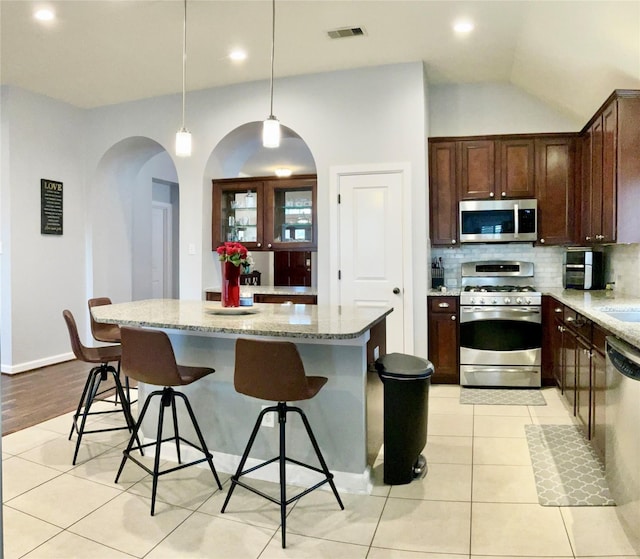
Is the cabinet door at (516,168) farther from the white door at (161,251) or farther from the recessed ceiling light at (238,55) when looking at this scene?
the white door at (161,251)

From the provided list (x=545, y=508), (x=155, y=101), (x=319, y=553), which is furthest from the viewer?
(x=155, y=101)

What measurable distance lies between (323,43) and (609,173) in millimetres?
2445

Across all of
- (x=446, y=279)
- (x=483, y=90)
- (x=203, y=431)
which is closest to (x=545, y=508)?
(x=203, y=431)

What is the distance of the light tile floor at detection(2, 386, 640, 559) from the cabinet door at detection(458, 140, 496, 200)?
259cm

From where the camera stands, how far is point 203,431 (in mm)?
2988

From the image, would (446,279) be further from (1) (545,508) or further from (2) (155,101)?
(2) (155,101)

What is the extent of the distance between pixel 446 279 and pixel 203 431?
3132mm

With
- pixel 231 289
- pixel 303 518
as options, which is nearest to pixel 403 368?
pixel 303 518

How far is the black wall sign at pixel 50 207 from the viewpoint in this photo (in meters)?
5.36

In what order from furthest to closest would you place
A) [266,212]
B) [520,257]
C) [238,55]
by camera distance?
[266,212] → [520,257] → [238,55]

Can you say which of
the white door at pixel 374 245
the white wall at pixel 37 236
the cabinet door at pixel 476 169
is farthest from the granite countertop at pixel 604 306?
the white wall at pixel 37 236

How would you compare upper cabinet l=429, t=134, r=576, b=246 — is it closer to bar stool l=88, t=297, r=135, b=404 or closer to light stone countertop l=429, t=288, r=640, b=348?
light stone countertop l=429, t=288, r=640, b=348

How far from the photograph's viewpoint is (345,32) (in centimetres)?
393

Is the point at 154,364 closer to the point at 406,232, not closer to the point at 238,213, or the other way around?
the point at 406,232
